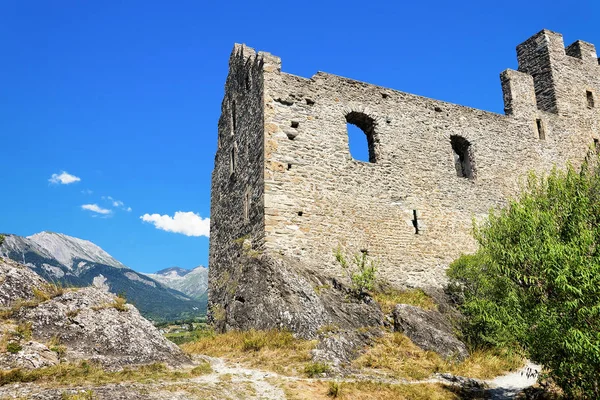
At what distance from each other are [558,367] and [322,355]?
522 cm

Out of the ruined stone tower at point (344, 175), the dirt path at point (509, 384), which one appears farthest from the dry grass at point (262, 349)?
the dirt path at point (509, 384)

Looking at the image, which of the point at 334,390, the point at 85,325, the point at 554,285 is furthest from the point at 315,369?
the point at 554,285

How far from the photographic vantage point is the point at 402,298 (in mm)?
16109

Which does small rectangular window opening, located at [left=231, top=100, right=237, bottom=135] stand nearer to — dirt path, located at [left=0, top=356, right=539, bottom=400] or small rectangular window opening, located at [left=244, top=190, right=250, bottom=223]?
small rectangular window opening, located at [left=244, top=190, right=250, bottom=223]

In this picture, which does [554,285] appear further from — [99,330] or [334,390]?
[99,330]

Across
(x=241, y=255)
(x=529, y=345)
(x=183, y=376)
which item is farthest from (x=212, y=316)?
(x=529, y=345)

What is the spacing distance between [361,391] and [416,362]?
10.5 feet

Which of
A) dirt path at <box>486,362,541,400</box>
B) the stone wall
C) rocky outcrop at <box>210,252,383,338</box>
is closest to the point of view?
dirt path at <box>486,362,541,400</box>

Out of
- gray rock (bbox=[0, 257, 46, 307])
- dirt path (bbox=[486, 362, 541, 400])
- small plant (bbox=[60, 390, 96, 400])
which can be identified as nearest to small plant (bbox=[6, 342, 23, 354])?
gray rock (bbox=[0, 257, 46, 307])

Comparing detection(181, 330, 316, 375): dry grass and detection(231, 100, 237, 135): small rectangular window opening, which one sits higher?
detection(231, 100, 237, 135): small rectangular window opening

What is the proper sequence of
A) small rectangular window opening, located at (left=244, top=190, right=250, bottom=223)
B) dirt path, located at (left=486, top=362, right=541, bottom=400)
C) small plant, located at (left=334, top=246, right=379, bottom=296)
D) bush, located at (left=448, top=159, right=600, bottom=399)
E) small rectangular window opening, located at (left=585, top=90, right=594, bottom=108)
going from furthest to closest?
1. small rectangular window opening, located at (left=585, top=90, right=594, bottom=108)
2. small rectangular window opening, located at (left=244, top=190, right=250, bottom=223)
3. small plant, located at (left=334, top=246, right=379, bottom=296)
4. dirt path, located at (left=486, top=362, right=541, bottom=400)
5. bush, located at (left=448, top=159, right=600, bottom=399)

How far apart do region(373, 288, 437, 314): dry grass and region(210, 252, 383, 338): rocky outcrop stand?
52cm

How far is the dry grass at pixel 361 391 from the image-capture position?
385 inches

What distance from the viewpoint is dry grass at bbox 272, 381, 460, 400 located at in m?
9.77
